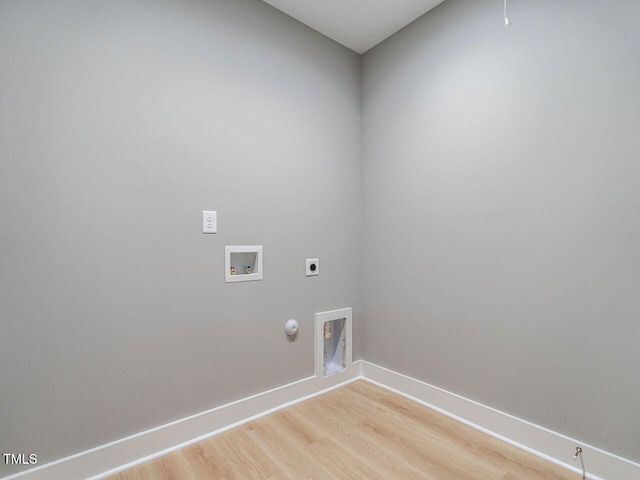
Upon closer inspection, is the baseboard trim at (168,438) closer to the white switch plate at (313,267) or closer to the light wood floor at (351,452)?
the light wood floor at (351,452)

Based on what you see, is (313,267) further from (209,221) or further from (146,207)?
(146,207)

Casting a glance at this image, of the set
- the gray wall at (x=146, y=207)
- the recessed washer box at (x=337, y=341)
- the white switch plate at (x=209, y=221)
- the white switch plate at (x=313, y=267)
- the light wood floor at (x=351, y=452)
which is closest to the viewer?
the gray wall at (x=146, y=207)

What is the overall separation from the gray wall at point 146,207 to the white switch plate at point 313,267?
0.16 ft

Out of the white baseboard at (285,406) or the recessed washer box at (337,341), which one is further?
the recessed washer box at (337,341)

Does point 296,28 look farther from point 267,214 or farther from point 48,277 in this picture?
point 48,277

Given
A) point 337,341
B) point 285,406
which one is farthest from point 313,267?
point 285,406

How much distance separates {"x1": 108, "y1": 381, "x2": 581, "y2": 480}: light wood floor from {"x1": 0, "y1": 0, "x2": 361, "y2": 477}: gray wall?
222 millimetres

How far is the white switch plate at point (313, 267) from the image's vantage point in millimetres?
2066

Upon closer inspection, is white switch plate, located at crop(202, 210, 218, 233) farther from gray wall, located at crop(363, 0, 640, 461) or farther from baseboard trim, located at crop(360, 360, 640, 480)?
baseboard trim, located at crop(360, 360, 640, 480)

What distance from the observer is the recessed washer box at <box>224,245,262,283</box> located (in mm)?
1708

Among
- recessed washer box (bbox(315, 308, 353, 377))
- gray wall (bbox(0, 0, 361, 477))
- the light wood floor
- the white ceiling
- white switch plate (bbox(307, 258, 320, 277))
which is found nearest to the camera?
gray wall (bbox(0, 0, 361, 477))

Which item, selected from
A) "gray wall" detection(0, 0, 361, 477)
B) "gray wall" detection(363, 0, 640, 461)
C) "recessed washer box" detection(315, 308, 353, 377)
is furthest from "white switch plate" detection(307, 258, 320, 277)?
"gray wall" detection(363, 0, 640, 461)

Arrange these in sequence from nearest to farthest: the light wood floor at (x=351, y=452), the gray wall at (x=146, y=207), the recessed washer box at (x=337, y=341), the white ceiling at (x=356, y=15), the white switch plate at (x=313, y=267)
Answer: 1. the gray wall at (x=146, y=207)
2. the light wood floor at (x=351, y=452)
3. the white ceiling at (x=356, y=15)
4. the white switch plate at (x=313, y=267)
5. the recessed washer box at (x=337, y=341)

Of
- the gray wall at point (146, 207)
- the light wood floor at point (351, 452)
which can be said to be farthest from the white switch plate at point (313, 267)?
the light wood floor at point (351, 452)
